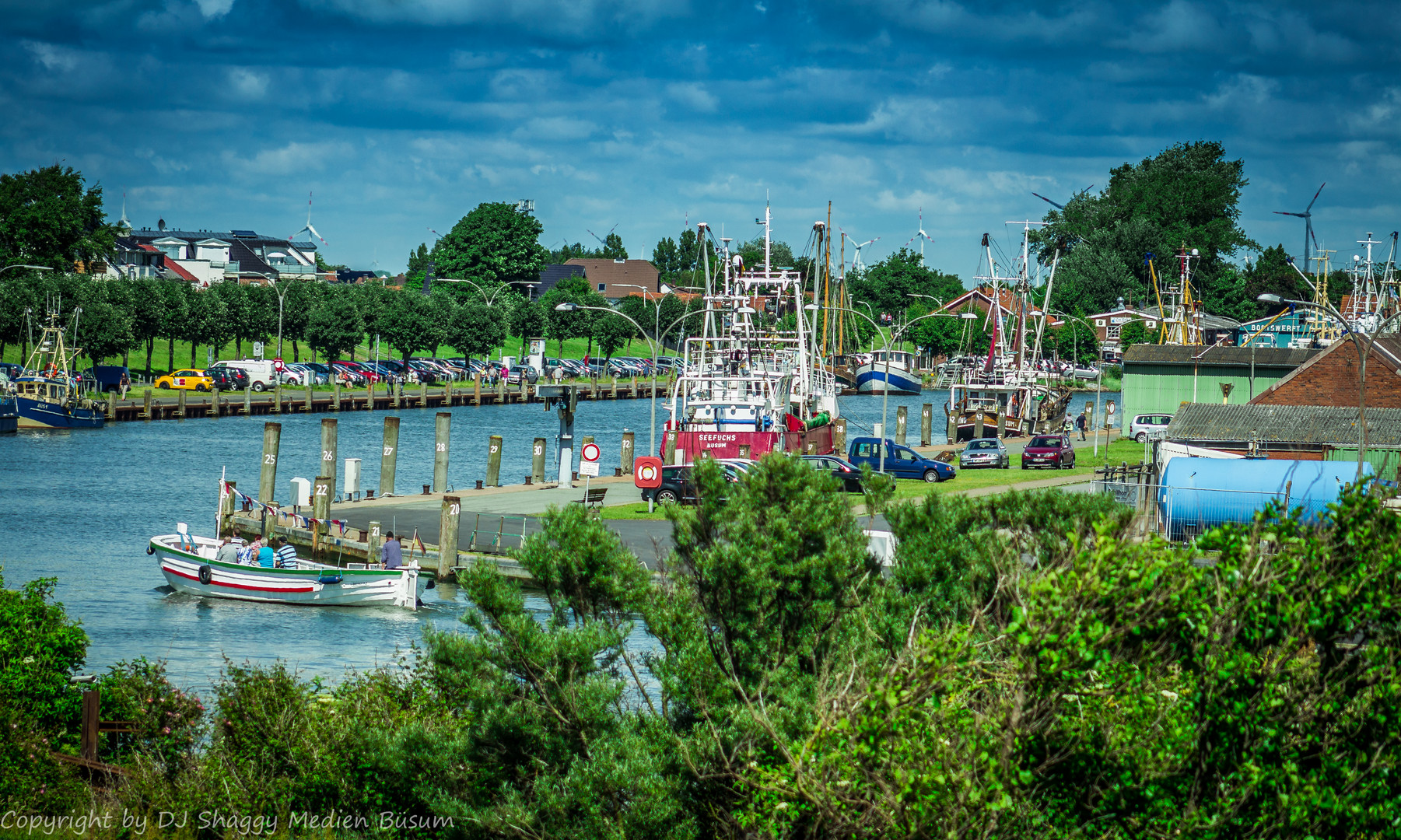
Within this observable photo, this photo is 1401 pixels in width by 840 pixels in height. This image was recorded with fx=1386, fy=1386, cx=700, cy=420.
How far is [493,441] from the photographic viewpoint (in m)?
49.7

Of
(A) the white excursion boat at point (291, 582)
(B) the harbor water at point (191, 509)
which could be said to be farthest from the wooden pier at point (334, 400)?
(A) the white excursion boat at point (291, 582)

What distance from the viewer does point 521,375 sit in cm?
11781

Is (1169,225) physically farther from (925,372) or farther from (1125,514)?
(1125,514)

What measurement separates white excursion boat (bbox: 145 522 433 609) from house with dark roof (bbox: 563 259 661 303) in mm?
140630

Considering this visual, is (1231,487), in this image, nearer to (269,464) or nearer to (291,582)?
(291,582)

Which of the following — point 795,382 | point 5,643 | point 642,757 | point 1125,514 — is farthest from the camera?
point 795,382

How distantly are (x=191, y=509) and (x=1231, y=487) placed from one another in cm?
3522

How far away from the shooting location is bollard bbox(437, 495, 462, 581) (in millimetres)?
34562

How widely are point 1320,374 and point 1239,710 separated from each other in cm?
4637

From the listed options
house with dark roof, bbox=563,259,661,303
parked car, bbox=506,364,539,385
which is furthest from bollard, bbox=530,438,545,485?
house with dark roof, bbox=563,259,661,303

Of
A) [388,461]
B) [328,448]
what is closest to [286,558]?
[388,461]

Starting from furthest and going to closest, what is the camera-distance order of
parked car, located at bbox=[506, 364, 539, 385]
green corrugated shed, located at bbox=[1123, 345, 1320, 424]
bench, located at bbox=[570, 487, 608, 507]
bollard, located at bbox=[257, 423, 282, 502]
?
parked car, located at bbox=[506, 364, 539, 385], green corrugated shed, located at bbox=[1123, 345, 1320, 424], bollard, located at bbox=[257, 423, 282, 502], bench, located at bbox=[570, 487, 608, 507]

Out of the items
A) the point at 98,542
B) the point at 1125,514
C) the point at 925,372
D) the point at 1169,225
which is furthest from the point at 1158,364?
the point at 1169,225

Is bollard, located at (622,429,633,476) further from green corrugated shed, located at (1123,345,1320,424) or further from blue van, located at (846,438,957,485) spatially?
green corrugated shed, located at (1123,345,1320,424)
